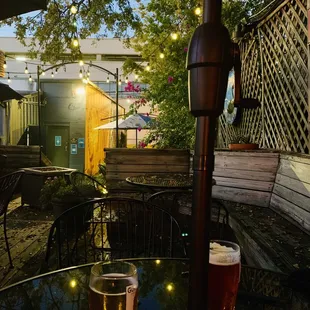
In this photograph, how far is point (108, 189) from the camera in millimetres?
5336

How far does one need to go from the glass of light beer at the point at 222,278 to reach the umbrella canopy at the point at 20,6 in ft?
8.00

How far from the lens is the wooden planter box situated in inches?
241

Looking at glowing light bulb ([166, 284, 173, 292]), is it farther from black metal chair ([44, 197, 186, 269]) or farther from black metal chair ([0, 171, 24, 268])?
black metal chair ([0, 171, 24, 268])

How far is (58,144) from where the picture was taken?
41.1ft

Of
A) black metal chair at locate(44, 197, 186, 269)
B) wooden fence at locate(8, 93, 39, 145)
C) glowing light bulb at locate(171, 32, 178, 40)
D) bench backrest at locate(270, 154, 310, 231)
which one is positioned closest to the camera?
black metal chair at locate(44, 197, 186, 269)

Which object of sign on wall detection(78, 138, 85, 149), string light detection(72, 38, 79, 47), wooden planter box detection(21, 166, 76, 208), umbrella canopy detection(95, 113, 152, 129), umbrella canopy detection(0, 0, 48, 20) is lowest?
wooden planter box detection(21, 166, 76, 208)

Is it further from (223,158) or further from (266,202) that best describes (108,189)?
(266,202)

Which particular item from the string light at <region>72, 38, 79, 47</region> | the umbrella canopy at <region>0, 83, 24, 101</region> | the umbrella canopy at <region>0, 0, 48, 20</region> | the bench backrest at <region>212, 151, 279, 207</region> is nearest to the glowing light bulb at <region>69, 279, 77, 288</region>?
the umbrella canopy at <region>0, 0, 48, 20</region>

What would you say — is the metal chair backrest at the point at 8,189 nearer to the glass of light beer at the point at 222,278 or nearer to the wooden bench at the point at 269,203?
the wooden bench at the point at 269,203

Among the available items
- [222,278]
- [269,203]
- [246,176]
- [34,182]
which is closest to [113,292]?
[222,278]

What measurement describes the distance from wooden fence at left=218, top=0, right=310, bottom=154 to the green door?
27.8 feet

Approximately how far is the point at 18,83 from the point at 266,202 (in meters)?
12.0

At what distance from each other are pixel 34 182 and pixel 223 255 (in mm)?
6010

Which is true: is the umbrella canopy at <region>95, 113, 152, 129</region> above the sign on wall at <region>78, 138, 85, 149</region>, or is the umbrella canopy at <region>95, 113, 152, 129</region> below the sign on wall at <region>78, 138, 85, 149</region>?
above
